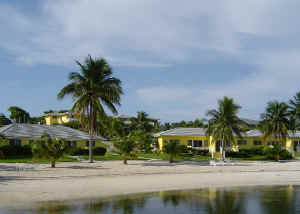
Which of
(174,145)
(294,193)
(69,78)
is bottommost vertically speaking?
(294,193)

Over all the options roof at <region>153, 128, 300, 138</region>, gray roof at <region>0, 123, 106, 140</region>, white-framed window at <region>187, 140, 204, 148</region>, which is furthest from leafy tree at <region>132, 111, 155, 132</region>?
gray roof at <region>0, 123, 106, 140</region>

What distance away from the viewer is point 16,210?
12.8 meters

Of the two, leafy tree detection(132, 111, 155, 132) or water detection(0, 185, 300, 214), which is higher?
leafy tree detection(132, 111, 155, 132)

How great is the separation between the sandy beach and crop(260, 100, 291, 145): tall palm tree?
18174 mm

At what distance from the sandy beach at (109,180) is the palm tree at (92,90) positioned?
7142 mm

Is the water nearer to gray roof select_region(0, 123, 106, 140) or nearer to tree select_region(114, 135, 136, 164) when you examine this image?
tree select_region(114, 135, 136, 164)

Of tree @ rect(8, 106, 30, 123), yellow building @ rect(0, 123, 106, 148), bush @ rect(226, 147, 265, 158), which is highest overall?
tree @ rect(8, 106, 30, 123)

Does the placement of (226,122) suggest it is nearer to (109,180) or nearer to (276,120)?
(276,120)

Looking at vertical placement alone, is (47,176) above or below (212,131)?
below

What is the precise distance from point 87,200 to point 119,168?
11.7 m

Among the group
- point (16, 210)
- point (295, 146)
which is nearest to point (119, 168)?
point (16, 210)

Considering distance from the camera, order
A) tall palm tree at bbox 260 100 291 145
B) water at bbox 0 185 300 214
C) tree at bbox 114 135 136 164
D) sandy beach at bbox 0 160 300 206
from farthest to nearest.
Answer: tall palm tree at bbox 260 100 291 145 → tree at bbox 114 135 136 164 → sandy beach at bbox 0 160 300 206 → water at bbox 0 185 300 214

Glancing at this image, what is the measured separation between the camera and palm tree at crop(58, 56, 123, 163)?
104ft

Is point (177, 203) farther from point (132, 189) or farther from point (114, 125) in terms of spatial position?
point (114, 125)
